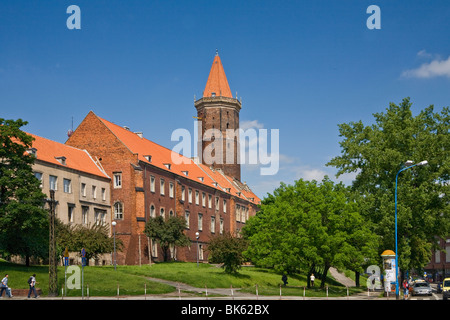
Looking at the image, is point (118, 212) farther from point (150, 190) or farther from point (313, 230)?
point (313, 230)

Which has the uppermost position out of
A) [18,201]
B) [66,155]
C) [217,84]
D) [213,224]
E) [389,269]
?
[217,84]

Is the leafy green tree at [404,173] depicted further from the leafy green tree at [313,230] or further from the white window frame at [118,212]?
the white window frame at [118,212]

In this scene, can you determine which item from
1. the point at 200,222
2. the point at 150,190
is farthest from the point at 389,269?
the point at 200,222

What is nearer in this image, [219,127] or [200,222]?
Result: [200,222]

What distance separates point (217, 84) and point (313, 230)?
67584mm

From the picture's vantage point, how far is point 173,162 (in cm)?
8825

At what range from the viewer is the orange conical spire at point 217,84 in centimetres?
11754

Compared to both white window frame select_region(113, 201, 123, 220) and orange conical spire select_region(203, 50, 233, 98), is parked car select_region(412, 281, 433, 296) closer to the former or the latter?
white window frame select_region(113, 201, 123, 220)

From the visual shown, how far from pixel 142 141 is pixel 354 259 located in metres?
38.0

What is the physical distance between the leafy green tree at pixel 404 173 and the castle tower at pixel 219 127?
190 ft

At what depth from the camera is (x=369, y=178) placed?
188ft

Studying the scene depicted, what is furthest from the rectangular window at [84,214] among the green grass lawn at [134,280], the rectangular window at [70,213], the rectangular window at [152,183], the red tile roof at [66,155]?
the green grass lawn at [134,280]

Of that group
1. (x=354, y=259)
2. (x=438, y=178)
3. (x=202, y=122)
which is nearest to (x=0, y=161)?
(x=354, y=259)
